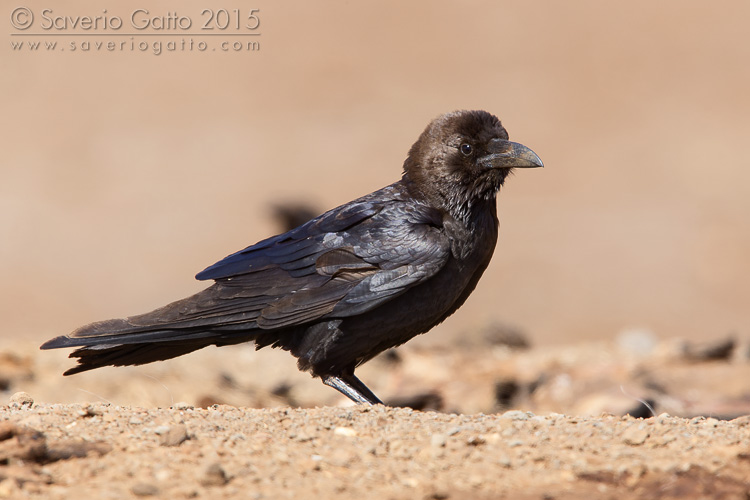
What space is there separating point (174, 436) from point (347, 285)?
7.31 ft

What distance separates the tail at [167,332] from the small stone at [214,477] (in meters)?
2.34

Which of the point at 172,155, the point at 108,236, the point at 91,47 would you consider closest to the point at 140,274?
the point at 108,236

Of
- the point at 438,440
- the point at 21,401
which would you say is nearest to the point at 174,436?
the point at 438,440

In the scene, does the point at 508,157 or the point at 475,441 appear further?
the point at 508,157

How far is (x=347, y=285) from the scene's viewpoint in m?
6.79

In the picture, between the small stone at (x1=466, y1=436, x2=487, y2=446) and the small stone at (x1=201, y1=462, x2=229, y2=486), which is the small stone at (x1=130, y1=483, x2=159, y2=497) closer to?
the small stone at (x1=201, y1=462, x2=229, y2=486)

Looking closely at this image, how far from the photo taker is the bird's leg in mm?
6836

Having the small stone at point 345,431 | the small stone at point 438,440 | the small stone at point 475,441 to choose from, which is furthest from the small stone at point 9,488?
the small stone at point 475,441

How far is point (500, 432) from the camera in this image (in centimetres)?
506

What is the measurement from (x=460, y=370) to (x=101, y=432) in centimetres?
596

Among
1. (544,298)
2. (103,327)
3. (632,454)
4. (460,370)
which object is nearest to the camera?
(632,454)

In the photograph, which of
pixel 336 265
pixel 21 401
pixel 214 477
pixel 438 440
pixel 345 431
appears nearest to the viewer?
pixel 214 477

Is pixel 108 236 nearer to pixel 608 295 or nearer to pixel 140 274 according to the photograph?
pixel 140 274

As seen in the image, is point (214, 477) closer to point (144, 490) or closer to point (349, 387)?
point (144, 490)
